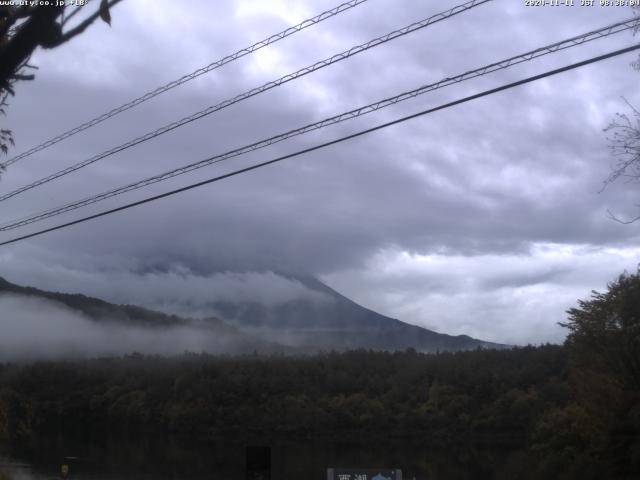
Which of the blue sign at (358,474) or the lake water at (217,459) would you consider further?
the lake water at (217,459)

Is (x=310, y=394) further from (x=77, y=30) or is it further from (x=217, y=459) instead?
(x=77, y=30)

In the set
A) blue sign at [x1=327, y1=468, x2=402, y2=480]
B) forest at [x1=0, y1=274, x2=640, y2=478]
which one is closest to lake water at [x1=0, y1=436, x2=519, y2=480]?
forest at [x1=0, y1=274, x2=640, y2=478]

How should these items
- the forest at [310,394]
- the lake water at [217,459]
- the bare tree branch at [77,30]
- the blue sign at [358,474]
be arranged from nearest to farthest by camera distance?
the bare tree branch at [77,30]
the blue sign at [358,474]
the lake water at [217,459]
the forest at [310,394]

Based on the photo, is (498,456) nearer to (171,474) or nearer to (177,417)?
(171,474)

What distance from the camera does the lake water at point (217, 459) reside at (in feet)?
183

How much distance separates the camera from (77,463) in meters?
65.9

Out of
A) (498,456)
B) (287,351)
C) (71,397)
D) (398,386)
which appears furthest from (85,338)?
(498,456)

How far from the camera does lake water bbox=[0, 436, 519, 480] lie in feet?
183

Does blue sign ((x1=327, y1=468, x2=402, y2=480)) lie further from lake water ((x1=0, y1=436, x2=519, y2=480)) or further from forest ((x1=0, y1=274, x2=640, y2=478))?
forest ((x1=0, y1=274, x2=640, y2=478))

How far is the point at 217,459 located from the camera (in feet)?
251

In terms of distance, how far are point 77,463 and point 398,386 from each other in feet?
182

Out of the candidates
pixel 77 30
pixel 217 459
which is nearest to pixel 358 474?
pixel 77 30

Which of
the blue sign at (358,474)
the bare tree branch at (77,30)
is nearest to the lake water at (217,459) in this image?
the blue sign at (358,474)

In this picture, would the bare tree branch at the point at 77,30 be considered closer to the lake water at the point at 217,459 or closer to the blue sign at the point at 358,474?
the blue sign at the point at 358,474
